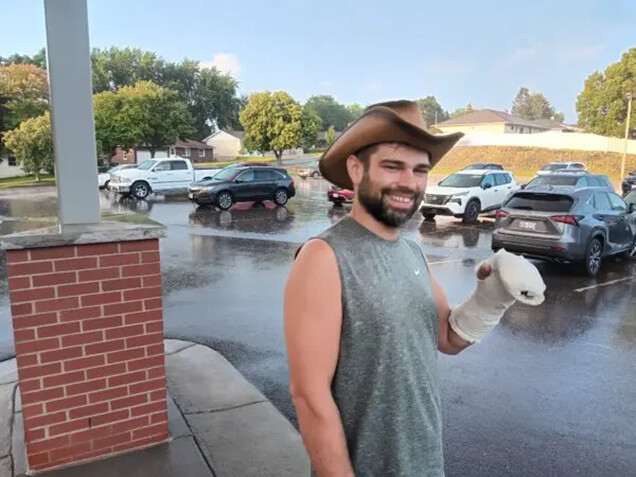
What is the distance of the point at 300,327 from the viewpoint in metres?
1.42

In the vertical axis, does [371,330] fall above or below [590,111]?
below

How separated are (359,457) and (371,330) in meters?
0.41

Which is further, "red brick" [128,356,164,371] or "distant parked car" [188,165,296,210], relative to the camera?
"distant parked car" [188,165,296,210]

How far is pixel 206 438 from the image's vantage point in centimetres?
319

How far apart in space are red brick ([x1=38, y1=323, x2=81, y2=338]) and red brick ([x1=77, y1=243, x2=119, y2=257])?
39 cm

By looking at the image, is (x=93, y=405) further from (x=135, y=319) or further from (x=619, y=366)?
(x=619, y=366)

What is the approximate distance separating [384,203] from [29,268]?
6.60 ft

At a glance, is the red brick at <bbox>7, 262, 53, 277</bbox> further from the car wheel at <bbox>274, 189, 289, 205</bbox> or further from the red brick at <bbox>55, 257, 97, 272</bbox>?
the car wheel at <bbox>274, 189, 289, 205</bbox>

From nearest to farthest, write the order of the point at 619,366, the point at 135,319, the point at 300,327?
1. the point at 300,327
2. the point at 135,319
3. the point at 619,366

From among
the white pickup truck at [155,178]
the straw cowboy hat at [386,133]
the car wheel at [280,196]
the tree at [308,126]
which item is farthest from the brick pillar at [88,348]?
the tree at [308,126]

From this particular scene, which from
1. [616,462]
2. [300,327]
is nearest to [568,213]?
[616,462]

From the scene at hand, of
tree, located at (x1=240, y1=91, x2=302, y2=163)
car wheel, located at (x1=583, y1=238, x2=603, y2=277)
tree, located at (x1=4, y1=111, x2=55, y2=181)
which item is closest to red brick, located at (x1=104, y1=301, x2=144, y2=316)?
tree, located at (x1=4, y1=111, x2=55, y2=181)

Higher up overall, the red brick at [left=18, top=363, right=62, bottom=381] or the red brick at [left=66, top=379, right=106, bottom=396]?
the red brick at [left=18, top=363, right=62, bottom=381]

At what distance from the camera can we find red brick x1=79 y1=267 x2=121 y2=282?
274 centimetres
